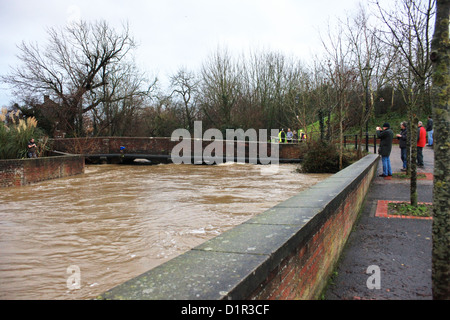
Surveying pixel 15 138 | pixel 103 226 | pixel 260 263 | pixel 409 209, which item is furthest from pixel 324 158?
pixel 260 263

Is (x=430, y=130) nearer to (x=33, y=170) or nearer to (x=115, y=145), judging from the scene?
(x=33, y=170)

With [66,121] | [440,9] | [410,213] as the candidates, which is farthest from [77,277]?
[66,121]

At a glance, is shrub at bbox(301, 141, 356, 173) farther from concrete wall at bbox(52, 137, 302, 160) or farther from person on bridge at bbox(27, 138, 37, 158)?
person on bridge at bbox(27, 138, 37, 158)

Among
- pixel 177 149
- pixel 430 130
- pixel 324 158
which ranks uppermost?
pixel 430 130

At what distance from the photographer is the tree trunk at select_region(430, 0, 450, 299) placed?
8.82ft

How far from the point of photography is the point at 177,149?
22766 mm

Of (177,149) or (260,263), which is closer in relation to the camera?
(260,263)

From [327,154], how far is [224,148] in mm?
8791

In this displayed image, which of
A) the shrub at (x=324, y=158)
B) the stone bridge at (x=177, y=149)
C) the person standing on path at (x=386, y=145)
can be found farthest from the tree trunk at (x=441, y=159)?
the stone bridge at (x=177, y=149)

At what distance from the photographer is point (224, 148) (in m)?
21.3

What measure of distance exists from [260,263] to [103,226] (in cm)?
505
